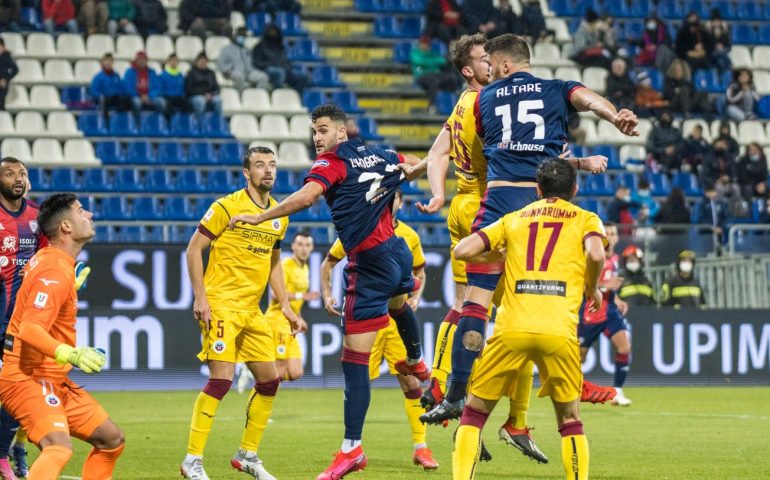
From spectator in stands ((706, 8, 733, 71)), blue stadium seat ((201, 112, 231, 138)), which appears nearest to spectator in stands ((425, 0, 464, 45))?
blue stadium seat ((201, 112, 231, 138))

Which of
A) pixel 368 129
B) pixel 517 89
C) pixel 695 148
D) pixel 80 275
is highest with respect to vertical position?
pixel 368 129

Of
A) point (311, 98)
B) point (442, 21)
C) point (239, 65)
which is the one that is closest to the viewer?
point (239, 65)

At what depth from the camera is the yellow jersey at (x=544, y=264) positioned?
7938 mm


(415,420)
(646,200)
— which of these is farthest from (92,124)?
(415,420)

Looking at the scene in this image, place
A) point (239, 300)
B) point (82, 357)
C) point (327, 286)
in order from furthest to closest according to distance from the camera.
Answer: point (327, 286) → point (239, 300) → point (82, 357)

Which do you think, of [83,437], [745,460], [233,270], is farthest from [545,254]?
[745,460]

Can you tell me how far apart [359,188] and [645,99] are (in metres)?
19.6

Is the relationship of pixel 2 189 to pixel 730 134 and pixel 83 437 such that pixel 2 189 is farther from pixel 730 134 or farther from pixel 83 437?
pixel 730 134

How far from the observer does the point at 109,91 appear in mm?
24625

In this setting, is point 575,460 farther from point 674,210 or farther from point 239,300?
point 674,210

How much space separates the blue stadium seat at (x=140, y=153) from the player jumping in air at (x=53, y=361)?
16.7m

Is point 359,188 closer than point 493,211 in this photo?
No

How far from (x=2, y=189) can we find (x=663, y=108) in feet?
65.0

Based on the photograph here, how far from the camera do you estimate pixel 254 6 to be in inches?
1106
